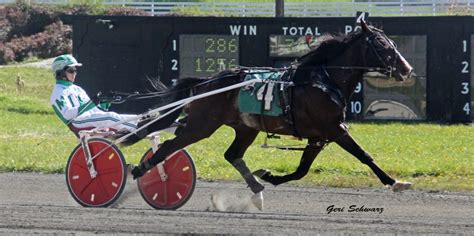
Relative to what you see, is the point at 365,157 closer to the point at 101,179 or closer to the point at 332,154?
the point at 101,179

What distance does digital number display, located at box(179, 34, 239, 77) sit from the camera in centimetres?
2006

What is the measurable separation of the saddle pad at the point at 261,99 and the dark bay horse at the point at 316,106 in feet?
0.24

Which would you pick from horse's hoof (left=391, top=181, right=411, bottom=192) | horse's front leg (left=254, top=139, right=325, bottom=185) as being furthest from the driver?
horse's hoof (left=391, top=181, right=411, bottom=192)

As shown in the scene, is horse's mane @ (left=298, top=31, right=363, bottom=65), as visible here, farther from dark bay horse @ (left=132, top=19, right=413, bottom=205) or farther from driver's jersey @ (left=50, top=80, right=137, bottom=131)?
driver's jersey @ (left=50, top=80, right=137, bottom=131)

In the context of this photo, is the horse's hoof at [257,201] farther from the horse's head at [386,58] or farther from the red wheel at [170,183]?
the horse's head at [386,58]

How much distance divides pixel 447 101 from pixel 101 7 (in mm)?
15258

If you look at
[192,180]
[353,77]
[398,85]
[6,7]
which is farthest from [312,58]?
[6,7]

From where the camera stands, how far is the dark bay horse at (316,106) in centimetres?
923

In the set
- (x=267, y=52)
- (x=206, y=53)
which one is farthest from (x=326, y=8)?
(x=206, y=53)

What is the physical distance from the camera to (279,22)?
67.4 ft

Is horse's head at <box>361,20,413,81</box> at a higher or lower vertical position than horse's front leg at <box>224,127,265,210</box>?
higher

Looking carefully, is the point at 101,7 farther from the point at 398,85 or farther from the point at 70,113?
the point at 70,113

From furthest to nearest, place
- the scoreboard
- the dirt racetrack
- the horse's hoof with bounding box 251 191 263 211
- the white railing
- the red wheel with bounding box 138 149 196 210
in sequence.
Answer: the white railing, the scoreboard, the red wheel with bounding box 138 149 196 210, the horse's hoof with bounding box 251 191 263 211, the dirt racetrack

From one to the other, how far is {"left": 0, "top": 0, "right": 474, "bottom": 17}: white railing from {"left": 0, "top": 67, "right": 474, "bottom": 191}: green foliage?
9115 mm
